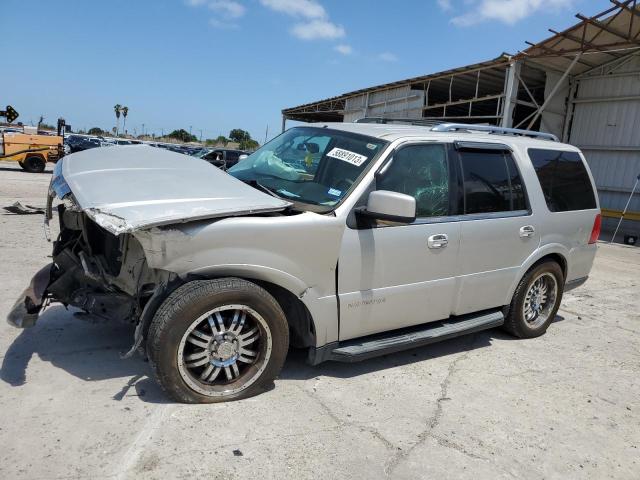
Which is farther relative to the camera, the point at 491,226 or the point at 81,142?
the point at 81,142

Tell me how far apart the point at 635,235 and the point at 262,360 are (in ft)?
46.3

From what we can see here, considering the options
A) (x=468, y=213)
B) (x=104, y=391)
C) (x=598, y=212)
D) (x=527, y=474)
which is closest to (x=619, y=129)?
(x=598, y=212)

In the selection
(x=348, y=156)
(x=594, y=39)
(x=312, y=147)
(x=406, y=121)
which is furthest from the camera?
(x=594, y=39)

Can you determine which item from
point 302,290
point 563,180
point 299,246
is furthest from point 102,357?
point 563,180

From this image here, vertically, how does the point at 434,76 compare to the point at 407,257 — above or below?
above

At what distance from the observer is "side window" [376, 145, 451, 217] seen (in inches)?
152

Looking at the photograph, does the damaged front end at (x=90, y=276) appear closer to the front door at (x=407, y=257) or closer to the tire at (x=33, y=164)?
the front door at (x=407, y=257)

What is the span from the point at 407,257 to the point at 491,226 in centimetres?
100

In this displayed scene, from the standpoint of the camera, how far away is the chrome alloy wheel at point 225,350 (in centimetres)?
319

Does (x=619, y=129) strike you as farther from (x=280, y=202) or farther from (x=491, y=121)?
(x=280, y=202)

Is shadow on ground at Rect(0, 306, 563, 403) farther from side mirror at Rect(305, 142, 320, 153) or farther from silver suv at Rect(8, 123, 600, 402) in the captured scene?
side mirror at Rect(305, 142, 320, 153)

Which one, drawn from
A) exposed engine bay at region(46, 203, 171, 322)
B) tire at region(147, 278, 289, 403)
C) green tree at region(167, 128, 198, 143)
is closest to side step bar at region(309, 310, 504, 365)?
tire at region(147, 278, 289, 403)

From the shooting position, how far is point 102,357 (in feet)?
12.6

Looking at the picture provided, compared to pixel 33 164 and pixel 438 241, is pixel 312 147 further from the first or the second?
pixel 33 164
